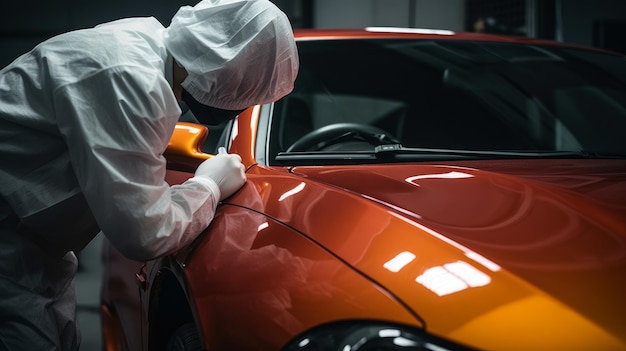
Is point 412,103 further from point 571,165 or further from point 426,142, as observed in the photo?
point 571,165

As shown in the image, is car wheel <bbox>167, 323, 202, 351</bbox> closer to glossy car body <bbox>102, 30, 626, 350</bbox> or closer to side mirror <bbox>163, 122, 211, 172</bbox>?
glossy car body <bbox>102, 30, 626, 350</bbox>

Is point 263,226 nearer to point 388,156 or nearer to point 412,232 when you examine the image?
point 412,232

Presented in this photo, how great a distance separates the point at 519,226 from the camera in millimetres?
1393

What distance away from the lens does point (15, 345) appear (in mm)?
1683

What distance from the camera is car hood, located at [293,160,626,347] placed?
1186 mm

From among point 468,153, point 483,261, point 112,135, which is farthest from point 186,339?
point 468,153

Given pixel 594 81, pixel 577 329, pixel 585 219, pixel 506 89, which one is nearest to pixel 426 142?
pixel 506 89

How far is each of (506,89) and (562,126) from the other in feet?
0.75

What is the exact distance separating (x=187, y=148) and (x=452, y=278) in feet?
2.94

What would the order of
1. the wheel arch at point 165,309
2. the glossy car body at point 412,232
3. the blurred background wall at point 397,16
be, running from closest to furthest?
the glossy car body at point 412,232
the wheel arch at point 165,309
the blurred background wall at point 397,16

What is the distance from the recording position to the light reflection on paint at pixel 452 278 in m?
1.20

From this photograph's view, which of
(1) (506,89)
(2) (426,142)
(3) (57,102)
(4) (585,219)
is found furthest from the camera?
(1) (506,89)

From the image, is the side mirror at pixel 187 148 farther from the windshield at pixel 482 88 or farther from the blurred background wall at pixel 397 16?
the blurred background wall at pixel 397 16

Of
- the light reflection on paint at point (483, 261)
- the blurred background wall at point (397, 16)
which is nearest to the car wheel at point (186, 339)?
the light reflection on paint at point (483, 261)
